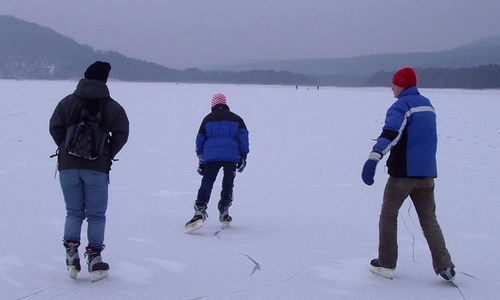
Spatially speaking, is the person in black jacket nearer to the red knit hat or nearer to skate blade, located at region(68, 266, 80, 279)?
skate blade, located at region(68, 266, 80, 279)

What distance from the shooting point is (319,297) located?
12.8 feet

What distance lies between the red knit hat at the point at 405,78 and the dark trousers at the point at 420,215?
727mm

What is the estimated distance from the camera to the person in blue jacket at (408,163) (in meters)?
3.98

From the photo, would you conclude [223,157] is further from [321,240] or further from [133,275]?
[133,275]

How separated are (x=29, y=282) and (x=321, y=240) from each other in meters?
2.73

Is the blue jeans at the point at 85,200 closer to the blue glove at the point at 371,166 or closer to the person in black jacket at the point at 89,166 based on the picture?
the person in black jacket at the point at 89,166

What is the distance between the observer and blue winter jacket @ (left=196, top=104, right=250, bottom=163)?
5.58 m

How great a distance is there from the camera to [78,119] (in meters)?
3.93

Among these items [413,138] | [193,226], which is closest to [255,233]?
[193,226]

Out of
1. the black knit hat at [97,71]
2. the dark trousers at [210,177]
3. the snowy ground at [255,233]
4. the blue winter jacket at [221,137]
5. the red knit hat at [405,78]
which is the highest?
the red knit hat at [405,78]

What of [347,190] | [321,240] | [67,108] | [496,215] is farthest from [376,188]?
[67,108]

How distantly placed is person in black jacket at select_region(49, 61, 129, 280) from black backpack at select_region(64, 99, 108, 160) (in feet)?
0.16

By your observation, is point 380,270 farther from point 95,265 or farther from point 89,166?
point 89,166

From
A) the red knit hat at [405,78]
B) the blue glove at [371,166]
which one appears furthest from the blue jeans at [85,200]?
the red knit hat at [405,78]
